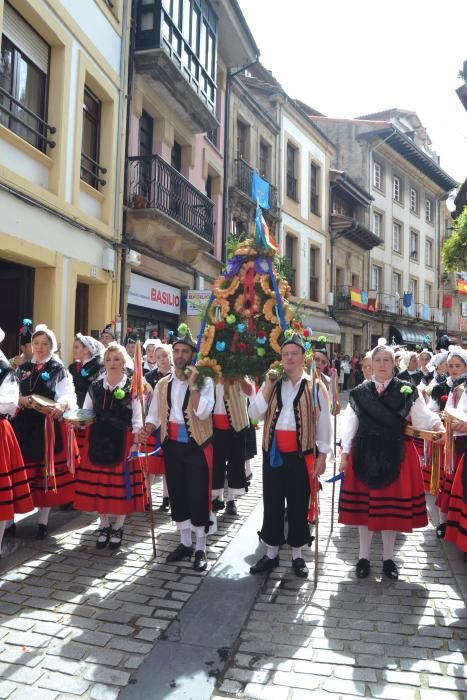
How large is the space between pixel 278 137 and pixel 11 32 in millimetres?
15334

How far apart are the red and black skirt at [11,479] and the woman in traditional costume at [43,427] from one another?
37cm

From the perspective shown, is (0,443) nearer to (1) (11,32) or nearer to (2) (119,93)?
(1) (11,32)

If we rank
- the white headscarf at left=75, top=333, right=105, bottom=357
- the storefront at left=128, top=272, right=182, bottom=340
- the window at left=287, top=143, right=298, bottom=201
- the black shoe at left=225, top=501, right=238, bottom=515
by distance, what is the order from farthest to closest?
1. the window at left=287, top=143, right=298, bottom=201
2. the storefront at left=128, top=272, right=182, bottom=340
3. the black shoe at left=225, top=501, right=238, bottom=515
4. the white headscarf at left=75, top=333, right=105, bottom=357

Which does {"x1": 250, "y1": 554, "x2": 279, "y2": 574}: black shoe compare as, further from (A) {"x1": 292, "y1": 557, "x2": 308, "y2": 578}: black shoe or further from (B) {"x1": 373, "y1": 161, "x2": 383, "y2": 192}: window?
(B) {"x1": 373, "y1": 161, "x2": 383, "y2": 192}: window

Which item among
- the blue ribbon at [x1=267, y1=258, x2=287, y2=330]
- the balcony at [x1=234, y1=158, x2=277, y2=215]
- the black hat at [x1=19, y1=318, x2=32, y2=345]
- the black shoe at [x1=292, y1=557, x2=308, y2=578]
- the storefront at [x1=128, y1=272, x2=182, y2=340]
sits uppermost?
the balcony at [x1=234, y1=158, x2=277, y2=215]

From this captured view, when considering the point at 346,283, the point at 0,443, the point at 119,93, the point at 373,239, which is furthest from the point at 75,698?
the point at 373,239

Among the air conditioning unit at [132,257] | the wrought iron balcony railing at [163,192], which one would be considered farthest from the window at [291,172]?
the air conditioning unit at [132,257]

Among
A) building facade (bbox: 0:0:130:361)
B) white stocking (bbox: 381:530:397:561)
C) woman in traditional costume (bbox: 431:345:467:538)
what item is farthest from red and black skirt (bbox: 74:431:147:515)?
building facade (bbox: 0:0:130:361)

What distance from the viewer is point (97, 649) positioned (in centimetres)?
327

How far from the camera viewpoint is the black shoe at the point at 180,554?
4.64 metres

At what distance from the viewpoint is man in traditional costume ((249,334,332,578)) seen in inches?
175

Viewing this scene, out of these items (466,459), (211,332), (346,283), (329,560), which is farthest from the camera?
(346,283)

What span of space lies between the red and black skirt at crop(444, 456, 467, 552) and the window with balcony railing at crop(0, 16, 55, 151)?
8027mm

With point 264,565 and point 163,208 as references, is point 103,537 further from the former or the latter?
point 163,208
